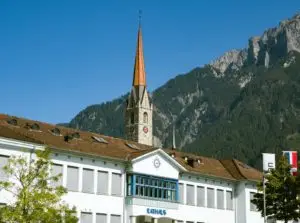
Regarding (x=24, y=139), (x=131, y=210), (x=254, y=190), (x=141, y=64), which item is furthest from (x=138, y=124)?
(x=24, y=139)

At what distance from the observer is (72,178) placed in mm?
58312

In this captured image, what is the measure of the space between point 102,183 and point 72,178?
384cm

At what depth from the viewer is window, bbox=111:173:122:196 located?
62031mm

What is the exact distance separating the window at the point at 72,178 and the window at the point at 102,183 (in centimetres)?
284

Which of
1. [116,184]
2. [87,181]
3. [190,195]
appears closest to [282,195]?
[190,195]

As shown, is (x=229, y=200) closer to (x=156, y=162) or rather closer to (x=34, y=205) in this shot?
(x=156, y=162)

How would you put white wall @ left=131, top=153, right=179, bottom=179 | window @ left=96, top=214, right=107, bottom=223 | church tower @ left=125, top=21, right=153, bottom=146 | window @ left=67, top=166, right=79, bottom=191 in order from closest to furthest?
window @ left=67, top=166, right=79, bottom=191
window @ left=96, top=214, right=107, bottom=223
white wall @ left=131, top=153, right=179, bottom=179
church tower @ left=125, top=21, right=153, bottom=146

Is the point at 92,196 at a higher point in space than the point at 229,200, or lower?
lower

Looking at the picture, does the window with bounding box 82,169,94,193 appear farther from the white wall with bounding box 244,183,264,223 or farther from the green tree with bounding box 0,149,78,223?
the white wall with bounding box 244,183,264,223

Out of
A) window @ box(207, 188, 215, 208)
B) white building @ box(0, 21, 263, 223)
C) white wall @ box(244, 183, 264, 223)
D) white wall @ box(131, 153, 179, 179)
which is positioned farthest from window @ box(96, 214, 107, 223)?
white wall @ box(244, 183, 264, 223)

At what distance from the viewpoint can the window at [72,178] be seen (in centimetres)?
5794

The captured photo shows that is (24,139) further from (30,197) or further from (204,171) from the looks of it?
(204,171)

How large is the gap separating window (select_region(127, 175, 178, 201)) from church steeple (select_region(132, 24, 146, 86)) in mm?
68982

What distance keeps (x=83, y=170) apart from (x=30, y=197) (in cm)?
1896
